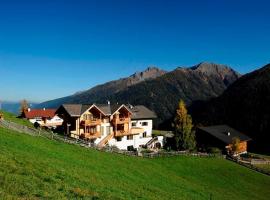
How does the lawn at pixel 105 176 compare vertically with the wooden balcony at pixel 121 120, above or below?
below

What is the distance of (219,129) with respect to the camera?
107375mm

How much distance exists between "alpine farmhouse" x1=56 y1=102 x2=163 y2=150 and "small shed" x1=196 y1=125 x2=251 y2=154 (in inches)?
628

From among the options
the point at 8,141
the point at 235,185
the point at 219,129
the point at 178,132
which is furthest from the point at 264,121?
the point at 8,141

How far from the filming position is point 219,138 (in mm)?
97750

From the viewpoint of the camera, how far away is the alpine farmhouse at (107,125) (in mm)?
79375

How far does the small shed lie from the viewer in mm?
97050

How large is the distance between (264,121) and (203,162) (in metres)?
129

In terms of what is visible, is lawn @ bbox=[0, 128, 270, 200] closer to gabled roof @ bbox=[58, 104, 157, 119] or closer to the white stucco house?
gabled roof @ bbox=[58, 104, 157, 119]

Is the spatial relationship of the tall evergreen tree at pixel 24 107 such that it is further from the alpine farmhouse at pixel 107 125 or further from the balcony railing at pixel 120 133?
the balcony railing at pixel 120 133

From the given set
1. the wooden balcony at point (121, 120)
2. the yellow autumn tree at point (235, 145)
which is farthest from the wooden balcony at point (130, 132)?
the yellow autumn tree at point (235, 145)

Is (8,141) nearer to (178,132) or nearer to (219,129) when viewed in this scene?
(178,132)

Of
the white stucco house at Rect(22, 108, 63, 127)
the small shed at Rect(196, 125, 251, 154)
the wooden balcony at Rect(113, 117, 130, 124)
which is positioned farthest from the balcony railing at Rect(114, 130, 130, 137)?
the small shed at Rect(196, 125, 251, 154)

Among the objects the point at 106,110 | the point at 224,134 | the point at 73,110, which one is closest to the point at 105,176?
the point at 73,110

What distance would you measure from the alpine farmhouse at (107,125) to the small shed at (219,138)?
1596 cm
